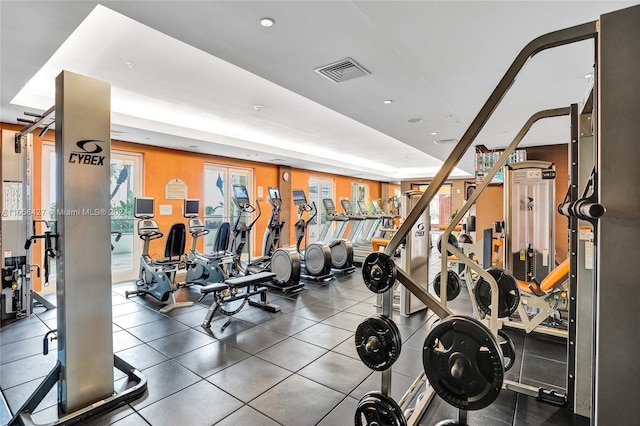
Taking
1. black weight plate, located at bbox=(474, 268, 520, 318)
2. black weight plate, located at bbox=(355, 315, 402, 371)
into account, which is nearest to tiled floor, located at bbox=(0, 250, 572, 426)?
black weight plate, located at bbox=(474, 268, 520, 318)

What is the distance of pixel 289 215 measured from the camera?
9023 millimetres

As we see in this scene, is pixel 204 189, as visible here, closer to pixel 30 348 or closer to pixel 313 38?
pixel 30 348

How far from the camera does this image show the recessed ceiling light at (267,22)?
2068 millimetres

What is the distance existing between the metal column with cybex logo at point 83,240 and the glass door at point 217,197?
4822 millimetres

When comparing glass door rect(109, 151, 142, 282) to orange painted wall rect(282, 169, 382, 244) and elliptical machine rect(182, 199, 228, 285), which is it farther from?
orange painted wall rect(282, 169, 382, 244)

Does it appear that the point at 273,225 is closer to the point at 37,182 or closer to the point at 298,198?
the point at 298,198

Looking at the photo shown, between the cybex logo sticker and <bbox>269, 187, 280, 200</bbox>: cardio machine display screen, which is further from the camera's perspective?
<bbox>269, 187, 280, 200</bbox>: cardio machine display screen

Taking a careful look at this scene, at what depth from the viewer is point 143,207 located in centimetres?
470

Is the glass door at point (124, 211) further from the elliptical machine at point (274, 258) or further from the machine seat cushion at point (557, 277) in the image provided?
the machine seat cushion at point (557, 277)

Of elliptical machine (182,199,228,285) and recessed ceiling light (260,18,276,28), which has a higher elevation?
recessed ceiling light (260,18,276,28)

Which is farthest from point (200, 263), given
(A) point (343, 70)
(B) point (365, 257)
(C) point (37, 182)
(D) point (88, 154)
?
(A) point (343, 70)

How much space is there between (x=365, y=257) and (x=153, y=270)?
3.41 m

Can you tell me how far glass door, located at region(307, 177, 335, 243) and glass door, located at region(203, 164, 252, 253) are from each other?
120 inches

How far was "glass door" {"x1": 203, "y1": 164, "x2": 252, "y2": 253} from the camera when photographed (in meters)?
7.20
